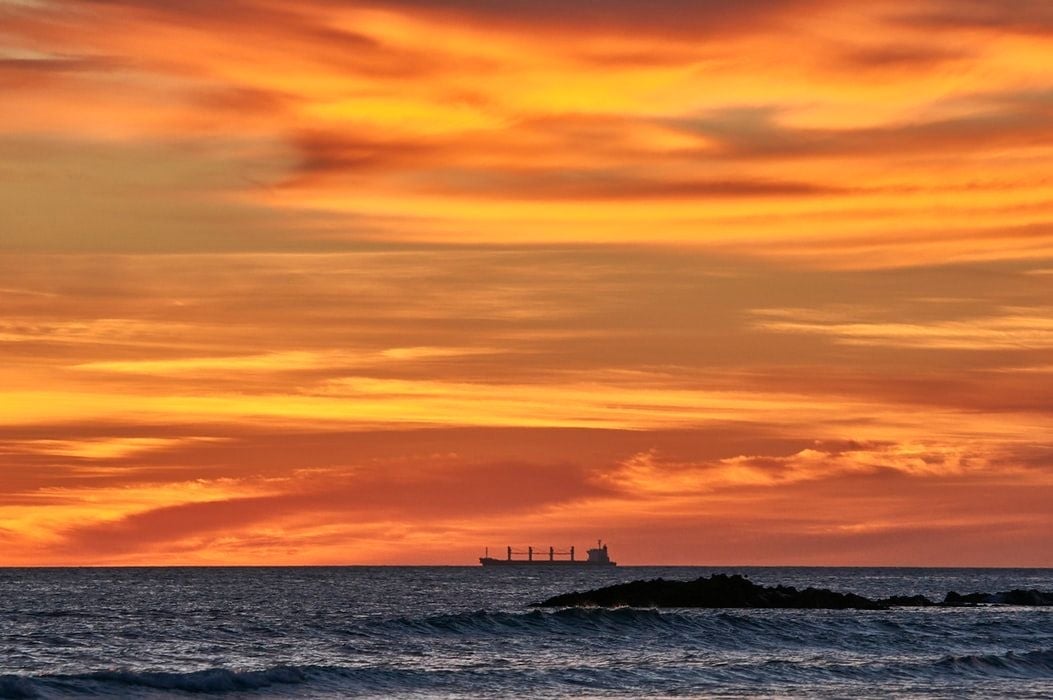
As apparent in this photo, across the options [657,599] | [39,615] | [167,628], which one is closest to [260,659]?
[167,628]

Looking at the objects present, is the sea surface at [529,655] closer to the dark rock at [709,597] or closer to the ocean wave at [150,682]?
the ocean wave at [150,682]

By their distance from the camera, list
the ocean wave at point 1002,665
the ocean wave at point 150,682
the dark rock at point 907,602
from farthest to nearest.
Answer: the dark rock at point 907,602 < the ocean wave at point 1002,665 < the ocean wave at point 150,682

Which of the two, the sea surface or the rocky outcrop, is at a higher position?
the rocky outcrop

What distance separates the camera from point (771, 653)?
65.3 metres

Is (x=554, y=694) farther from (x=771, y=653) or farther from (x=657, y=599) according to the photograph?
(x=657, y=599)

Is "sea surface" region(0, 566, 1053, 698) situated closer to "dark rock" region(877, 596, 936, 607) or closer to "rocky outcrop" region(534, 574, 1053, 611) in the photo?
"rocky outcrop" region(534, 574, 1053, 611)

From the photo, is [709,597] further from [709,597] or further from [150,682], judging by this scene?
[150,682]

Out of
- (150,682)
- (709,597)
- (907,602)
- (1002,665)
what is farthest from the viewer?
(907,602)

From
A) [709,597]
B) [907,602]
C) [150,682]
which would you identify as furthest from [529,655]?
[907,602]

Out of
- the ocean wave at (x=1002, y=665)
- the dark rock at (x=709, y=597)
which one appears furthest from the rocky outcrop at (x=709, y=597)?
the ocean wave at (x=1002, y=665)

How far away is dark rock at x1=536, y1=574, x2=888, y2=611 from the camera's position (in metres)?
100

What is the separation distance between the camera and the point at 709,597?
9988 cm

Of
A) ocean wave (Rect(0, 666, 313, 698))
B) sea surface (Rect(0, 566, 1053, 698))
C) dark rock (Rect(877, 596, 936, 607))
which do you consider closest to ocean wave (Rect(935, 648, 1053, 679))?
sea surface (Rect(0, 566, 1053, 698))

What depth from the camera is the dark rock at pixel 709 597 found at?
3954 inches
